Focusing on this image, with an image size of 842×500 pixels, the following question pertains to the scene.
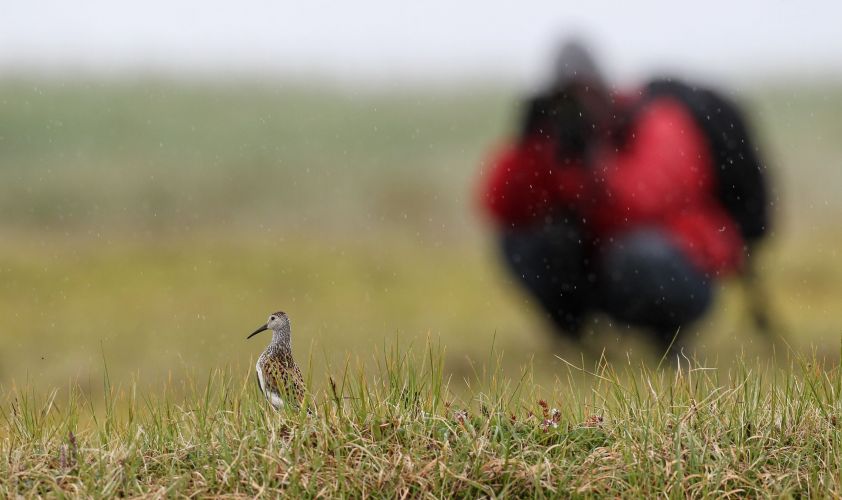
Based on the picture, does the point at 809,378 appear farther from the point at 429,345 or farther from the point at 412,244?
the point at 412,244

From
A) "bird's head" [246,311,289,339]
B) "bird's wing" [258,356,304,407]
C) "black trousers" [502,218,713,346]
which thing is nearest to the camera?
"bird's head" [246,311,289,339]

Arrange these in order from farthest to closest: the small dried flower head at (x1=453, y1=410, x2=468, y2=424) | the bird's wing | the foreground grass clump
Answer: the small dried flower head at (x1=453, y1=410, x2=468, y2=424), the foreground grass clump, the bird's wing

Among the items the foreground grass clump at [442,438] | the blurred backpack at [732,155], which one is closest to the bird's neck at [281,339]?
the foreground grass clump at [442,438]

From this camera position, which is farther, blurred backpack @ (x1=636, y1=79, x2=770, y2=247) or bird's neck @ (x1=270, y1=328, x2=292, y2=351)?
blurred backpack @ (x1=636, y1=79, x2=770, y2=247)

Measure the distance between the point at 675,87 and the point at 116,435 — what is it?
400 centimetres

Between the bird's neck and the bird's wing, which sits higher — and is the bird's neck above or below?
above

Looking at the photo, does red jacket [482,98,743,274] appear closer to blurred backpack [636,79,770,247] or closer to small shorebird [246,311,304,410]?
blurred backpack [636,79,770,247]

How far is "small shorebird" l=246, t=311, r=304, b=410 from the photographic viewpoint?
2.84 metres

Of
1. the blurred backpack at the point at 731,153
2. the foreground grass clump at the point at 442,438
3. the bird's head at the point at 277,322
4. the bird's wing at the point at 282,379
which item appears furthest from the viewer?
the blurred backpack at the point at 731,153

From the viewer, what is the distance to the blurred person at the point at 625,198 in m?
6.04

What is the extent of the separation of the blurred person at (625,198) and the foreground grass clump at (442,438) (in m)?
2.44

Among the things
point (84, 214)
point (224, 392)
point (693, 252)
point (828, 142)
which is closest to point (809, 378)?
point (224, 392)

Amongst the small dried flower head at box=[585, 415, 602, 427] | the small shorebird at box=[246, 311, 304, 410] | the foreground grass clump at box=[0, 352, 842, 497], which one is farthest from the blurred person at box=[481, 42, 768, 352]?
the small shorebird at box=[246, 311, 304, 410]

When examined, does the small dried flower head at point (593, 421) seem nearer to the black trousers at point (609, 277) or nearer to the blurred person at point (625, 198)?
the black trousers at point (609, 277)
